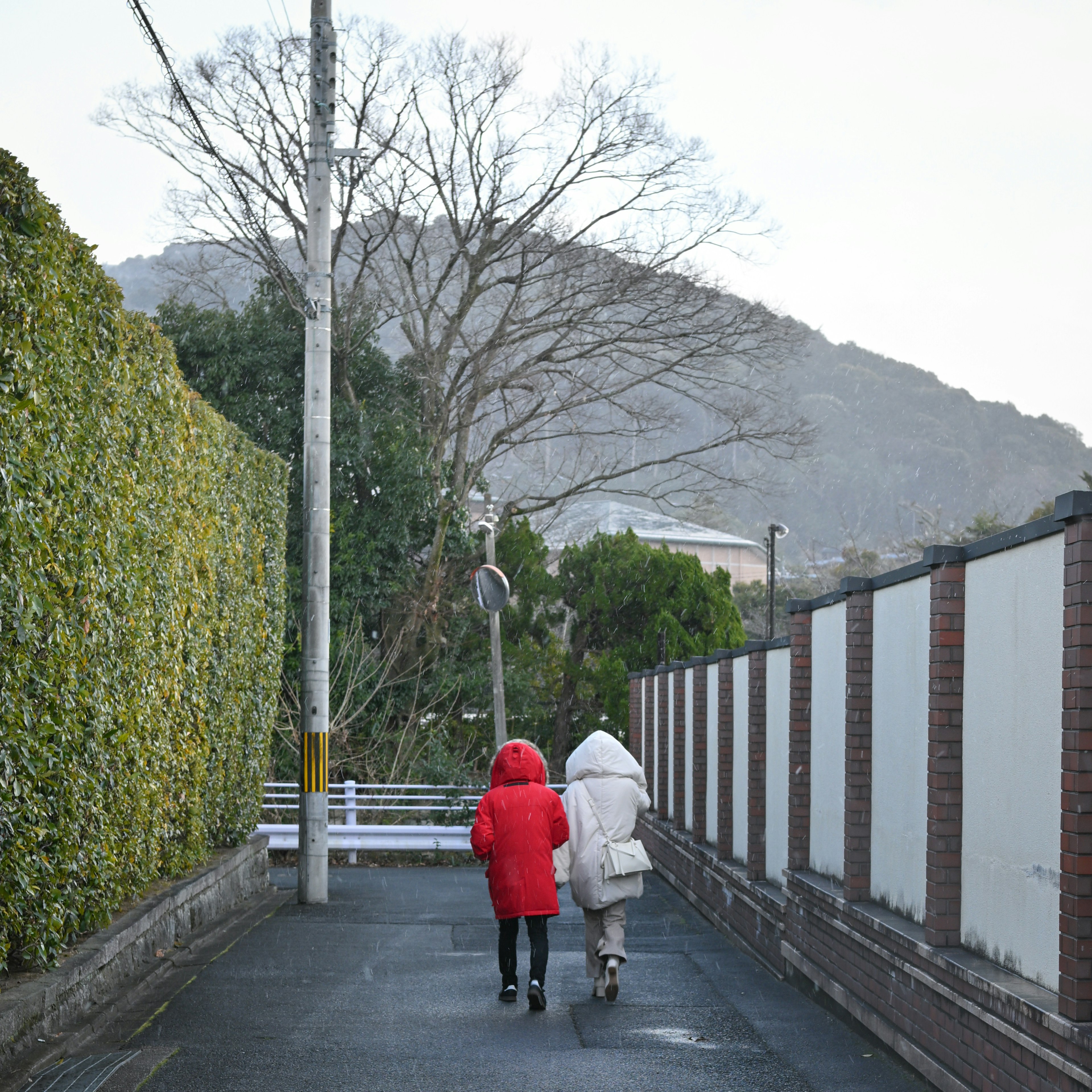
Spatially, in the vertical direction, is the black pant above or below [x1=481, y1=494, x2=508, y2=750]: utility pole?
below

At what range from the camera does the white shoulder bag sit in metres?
8.57

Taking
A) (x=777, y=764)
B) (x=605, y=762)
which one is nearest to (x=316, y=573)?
(x=777, y=764)

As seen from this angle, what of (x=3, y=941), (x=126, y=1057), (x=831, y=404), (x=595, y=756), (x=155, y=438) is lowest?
(x=126, y=1057)

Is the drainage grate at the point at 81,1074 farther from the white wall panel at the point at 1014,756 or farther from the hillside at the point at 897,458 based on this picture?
the hillside at the point at 897,458

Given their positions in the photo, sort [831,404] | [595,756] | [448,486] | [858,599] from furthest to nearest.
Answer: [831,404] → [448,486] → [595,756] → [858,599]

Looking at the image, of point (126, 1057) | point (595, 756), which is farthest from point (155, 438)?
point (126, 1057)

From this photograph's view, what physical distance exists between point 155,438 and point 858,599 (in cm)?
469

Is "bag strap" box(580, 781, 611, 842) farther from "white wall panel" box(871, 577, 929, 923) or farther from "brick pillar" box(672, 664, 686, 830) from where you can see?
"brick pillar" box(672, 664, 686, 830)

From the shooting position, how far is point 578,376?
28.2m

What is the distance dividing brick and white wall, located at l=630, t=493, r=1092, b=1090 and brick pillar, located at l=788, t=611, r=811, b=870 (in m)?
0.01

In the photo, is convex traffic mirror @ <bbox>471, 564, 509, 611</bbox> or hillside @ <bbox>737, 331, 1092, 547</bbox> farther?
hillside @ <bbox>737, 331, 1092, 547</bbox>

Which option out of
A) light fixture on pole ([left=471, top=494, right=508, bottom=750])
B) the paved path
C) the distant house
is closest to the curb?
the paved path

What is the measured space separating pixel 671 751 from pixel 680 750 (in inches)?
17.7

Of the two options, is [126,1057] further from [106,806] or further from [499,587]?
[499,587]
